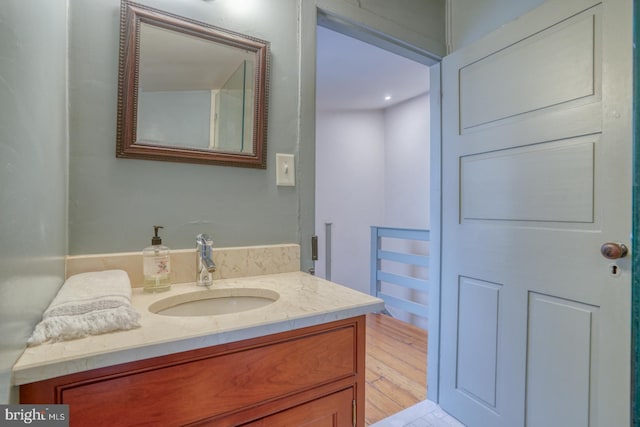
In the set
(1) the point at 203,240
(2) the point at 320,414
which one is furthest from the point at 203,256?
(2) the point at 320,414

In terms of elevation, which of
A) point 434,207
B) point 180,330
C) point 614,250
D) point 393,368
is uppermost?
point 434,207

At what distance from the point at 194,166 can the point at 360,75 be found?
2.05 m

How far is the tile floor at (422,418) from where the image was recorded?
1513 mm

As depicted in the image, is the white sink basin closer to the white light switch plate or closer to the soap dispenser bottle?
the soap dispenser bottle

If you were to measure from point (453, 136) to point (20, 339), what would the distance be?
1.68m

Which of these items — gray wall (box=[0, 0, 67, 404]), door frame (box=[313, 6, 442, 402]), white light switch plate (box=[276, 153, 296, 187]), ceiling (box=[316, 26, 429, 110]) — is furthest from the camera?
ceiling (box=[316, 26, 429, 110])

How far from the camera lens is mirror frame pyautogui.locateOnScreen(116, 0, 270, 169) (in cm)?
91

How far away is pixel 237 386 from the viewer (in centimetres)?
62

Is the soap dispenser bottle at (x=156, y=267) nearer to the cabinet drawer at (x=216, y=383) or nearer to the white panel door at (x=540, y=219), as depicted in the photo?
the cabinet drawer at (x=216, y=383)

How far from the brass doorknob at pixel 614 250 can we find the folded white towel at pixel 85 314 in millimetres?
1360

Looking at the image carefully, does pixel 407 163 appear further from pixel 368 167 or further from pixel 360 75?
pixel 360 75

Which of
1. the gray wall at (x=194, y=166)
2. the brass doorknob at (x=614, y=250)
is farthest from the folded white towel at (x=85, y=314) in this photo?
the brass doorknob at (x=614, y=250)

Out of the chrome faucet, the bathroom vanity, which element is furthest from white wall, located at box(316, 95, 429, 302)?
the bathroom vanity

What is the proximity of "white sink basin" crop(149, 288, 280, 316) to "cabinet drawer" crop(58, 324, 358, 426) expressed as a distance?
0.73 ft
